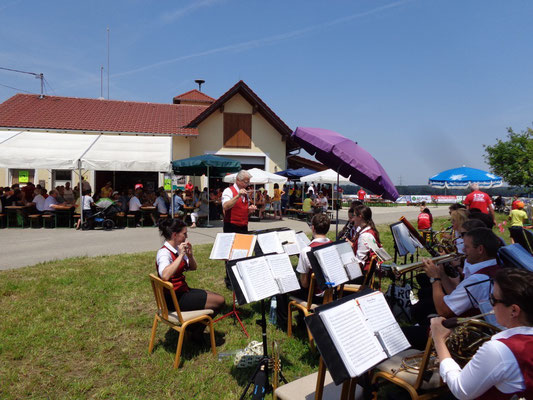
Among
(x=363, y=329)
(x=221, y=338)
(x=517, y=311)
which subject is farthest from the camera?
(x=221, y=338)

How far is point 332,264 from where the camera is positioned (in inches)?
142

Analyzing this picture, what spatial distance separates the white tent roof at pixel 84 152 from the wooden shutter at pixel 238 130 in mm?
5774

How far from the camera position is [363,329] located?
210 cm

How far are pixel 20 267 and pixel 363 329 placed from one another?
7.67 meters

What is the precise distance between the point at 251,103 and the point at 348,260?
19.0 m

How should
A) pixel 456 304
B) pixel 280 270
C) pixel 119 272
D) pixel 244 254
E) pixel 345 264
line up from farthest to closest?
pixel 119 272, pixel 244 254, pixel 345 264, pixel 280 270, pixel 456 304

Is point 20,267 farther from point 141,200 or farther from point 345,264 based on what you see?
point 141,200

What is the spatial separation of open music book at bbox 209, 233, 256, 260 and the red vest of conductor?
0.96m

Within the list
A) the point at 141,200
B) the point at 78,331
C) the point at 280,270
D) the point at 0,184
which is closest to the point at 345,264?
the point at 280,270

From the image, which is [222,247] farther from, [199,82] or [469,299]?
[199,82]

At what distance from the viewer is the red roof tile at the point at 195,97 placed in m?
27.7

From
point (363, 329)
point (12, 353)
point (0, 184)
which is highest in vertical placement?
point (0, 184)

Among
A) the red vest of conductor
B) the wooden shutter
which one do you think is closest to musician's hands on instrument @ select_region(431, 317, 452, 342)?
the red vest of conductor

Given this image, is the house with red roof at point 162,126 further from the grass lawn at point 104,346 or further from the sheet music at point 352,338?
the sheet music at point 352,338
